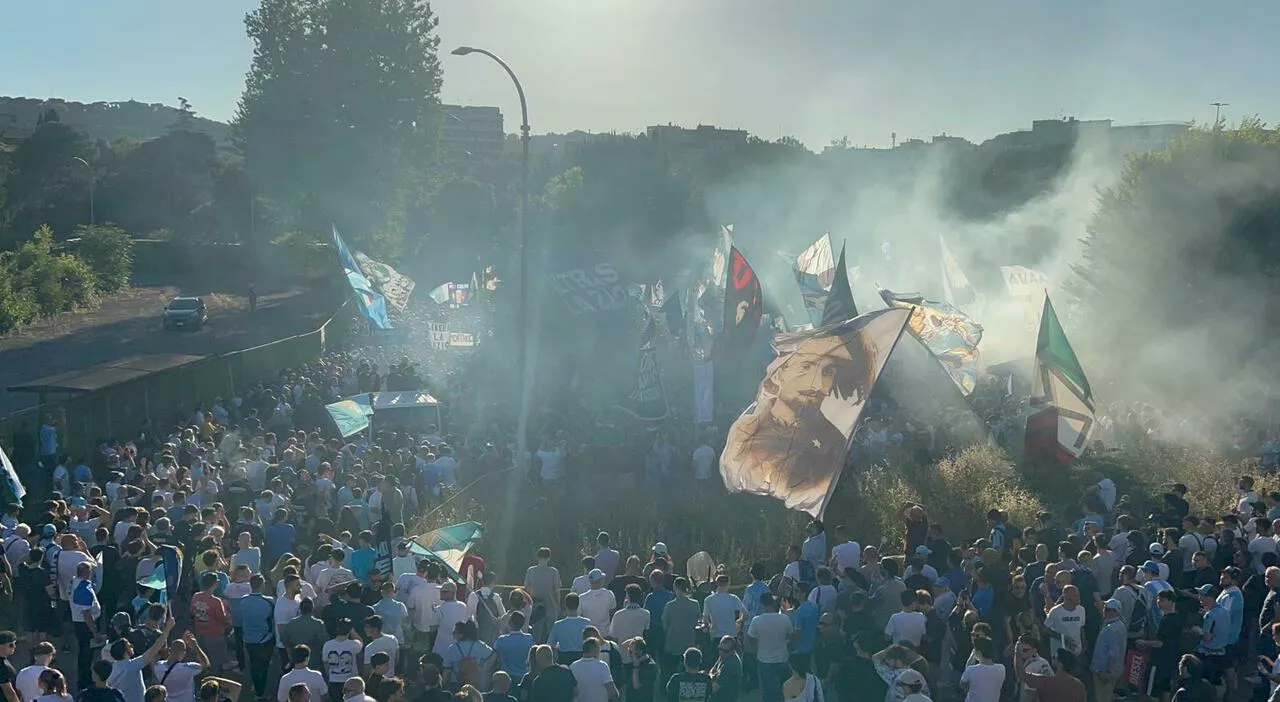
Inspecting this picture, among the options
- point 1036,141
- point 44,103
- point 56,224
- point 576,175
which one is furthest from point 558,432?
point 44,103

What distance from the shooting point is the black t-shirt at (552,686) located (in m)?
7.77

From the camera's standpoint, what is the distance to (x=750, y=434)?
12.3m

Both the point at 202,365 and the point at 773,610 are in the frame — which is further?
the point at 202,365

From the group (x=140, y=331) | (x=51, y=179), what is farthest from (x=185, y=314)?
(x=51, y=179)

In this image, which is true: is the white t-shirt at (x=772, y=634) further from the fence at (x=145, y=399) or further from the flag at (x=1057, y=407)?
the fence at (x=145, y=399)

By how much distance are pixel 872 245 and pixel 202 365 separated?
43639mm

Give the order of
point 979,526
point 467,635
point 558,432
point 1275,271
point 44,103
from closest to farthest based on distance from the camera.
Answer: point 467,635 < point 979,526 < point 558,432 < point 1275,271 < point 44,103

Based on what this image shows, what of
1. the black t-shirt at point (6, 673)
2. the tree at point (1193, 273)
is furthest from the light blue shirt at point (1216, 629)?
the tree at point (1193, 273)

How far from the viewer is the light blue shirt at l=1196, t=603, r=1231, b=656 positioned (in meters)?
9.48

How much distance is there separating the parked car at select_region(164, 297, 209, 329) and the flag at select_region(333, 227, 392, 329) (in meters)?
16.4

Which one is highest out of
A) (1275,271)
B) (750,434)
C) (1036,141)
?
(1036,141)

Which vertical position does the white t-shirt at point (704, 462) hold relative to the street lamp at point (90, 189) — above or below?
below

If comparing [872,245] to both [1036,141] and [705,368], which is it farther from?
[1036,141]

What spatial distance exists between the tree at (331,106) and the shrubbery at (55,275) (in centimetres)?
1027
